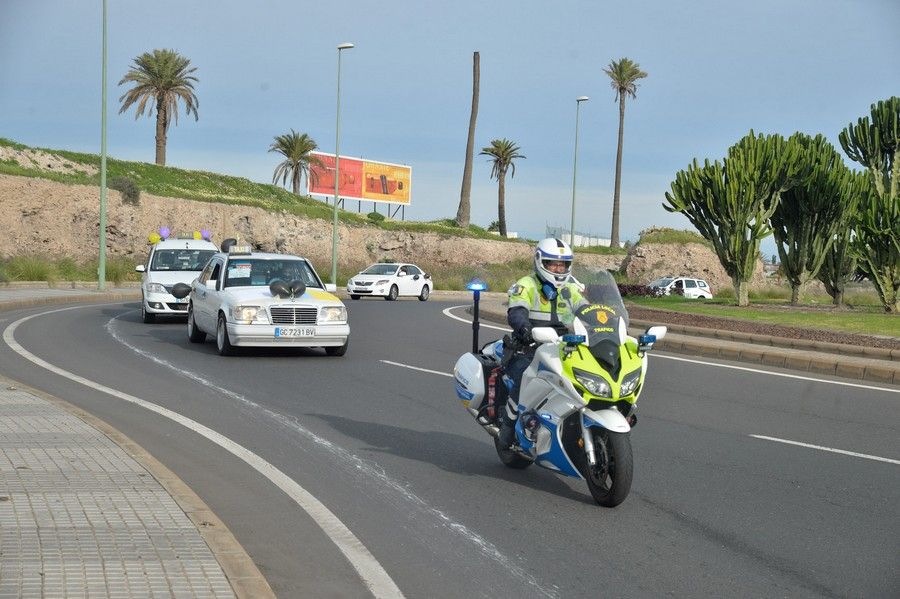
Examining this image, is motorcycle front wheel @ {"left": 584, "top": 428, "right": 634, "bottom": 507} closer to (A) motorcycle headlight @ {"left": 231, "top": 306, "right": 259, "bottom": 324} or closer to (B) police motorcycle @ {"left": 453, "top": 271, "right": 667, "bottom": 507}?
(B) police motorcycle @ {"left": 453, "top": 271, "right": 667, "bottom": 507}

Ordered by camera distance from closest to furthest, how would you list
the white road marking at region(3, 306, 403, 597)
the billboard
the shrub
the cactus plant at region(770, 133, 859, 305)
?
the white road marking at region(3, 306, 403, 597), the cactus plant at region(770, 133, 859, 305), the shrub, the billboard

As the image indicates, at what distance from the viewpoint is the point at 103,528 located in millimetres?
5633

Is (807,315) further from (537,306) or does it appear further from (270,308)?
(537,306)

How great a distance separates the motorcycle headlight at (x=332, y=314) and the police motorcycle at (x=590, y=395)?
8.73 metres

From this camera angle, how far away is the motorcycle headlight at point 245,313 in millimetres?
15547

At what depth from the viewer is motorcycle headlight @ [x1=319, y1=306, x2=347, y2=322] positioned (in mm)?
15891

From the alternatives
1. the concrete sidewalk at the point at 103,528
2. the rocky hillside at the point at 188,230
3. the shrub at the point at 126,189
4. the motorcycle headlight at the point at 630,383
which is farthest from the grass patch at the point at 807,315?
the shrub at the point at 126,189

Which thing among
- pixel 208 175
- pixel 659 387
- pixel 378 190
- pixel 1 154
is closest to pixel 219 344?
pixel 659 387

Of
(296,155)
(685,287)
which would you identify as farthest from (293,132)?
(685,287)

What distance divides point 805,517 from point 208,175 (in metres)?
73.5

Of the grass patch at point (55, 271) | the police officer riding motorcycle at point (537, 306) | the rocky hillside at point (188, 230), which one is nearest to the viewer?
the police officer riding motorcycle at point (537, 306)

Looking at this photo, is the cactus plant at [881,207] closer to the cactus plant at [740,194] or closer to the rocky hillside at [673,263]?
the cactus plant at [740,194]

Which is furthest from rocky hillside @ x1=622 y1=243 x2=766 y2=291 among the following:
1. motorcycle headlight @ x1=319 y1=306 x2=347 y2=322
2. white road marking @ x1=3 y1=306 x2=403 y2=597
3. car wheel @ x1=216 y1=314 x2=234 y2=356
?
white road marking @ x1=3 y1=306 x2=403 y2=597

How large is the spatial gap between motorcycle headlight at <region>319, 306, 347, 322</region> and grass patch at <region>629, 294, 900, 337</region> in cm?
1084
